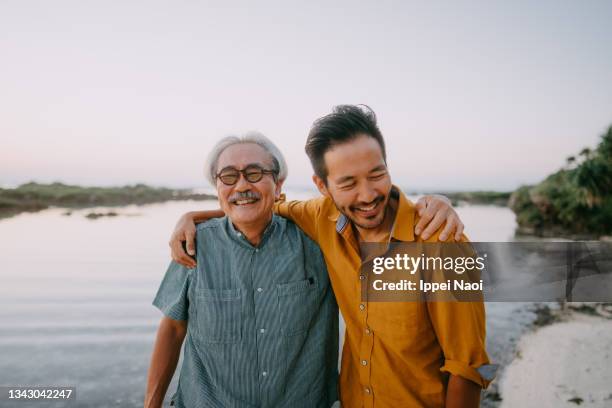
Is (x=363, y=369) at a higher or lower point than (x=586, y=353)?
higher

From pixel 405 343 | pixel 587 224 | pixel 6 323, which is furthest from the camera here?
pixel 587 224

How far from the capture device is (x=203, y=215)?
2.76m

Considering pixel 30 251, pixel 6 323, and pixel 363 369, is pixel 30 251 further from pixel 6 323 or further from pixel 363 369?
pixel 363 369

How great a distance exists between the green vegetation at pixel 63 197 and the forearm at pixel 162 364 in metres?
22.8

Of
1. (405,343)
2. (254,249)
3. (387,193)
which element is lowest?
(405,343)

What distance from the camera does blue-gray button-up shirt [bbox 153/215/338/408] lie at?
2.29 metres

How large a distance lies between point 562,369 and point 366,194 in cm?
610

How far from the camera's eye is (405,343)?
6.69ft

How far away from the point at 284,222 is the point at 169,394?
413 centimetres

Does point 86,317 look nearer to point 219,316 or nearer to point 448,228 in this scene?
point 219,316

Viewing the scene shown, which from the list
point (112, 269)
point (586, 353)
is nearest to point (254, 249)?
point (586, 353)

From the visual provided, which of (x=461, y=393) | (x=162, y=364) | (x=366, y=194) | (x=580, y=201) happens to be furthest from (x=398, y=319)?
(x=580, y=201)

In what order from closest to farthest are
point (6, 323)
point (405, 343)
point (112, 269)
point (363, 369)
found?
point (405, 343) < point (363, 369) < point (6, 323) < point (112, 269)

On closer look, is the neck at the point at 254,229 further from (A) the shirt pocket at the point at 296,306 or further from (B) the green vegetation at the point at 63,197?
(B) the green vegetation at the point at 63,197
